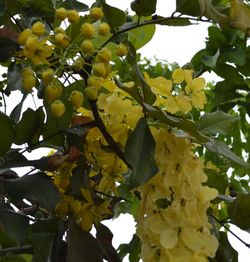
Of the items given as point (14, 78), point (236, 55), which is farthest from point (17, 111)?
point (236, 55)

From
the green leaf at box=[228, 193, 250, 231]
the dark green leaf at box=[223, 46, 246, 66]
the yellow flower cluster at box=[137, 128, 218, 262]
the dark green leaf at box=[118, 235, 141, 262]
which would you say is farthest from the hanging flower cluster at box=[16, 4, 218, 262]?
the dark green leaf at box=[223, 46, 246, 66]

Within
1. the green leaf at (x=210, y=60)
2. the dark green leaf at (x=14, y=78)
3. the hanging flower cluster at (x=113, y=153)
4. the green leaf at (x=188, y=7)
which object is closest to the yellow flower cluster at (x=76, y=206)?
the hanging flower cluster at (x=113, y=153)

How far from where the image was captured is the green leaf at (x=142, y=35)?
889 mm

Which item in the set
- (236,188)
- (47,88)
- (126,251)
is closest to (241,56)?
(236,188)

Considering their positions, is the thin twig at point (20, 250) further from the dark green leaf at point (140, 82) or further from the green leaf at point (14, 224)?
the dark green leaf at point (140, 82)

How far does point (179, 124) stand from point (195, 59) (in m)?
0.55

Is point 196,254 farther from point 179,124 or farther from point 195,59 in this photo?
point 195,59

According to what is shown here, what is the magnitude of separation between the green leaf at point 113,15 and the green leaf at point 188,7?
0.06 m

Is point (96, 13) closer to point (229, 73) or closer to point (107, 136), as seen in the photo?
point (107, 136)

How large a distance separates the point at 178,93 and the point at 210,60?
34 centimetres

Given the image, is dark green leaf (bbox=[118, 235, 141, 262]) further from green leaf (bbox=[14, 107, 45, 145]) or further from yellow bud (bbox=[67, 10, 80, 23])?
yellow bud (bbox=[67, 10, 80, 23])

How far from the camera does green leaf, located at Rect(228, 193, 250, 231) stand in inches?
31.8

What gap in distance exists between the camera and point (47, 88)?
0.62 m

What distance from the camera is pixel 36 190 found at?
2.24ft
